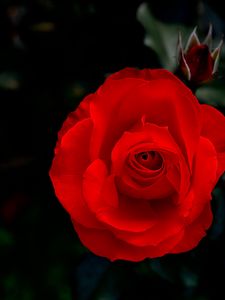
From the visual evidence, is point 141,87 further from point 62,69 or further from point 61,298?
point 61,298

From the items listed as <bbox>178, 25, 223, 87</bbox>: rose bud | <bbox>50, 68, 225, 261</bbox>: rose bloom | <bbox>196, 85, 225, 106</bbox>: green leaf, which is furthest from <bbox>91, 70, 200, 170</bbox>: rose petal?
<bbox>196, 85, 225, 106</bbox>: green leaf

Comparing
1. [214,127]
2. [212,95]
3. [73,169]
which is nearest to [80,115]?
[73,169]

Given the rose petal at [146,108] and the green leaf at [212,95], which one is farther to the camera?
the green leaf at [212,95]

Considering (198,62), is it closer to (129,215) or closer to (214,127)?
(214,127)

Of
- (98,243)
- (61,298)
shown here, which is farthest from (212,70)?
(61,298)

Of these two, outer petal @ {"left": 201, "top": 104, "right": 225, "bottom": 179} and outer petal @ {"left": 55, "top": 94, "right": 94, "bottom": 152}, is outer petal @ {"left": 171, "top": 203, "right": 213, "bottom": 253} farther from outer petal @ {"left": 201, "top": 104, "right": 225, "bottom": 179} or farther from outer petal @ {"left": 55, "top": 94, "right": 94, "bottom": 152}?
outer petal @ {"left": 55, "top": 94, "right": 94, "bottom": 152}

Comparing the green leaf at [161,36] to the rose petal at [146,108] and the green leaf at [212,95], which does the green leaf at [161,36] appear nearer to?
the green leaf at [212,95]

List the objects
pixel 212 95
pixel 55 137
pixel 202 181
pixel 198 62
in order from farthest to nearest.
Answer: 1. pixel 55 137
2. pixel 212 95
3. pixel 198 62
4. pixel 202 181

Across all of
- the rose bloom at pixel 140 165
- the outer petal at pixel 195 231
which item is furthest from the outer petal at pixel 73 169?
the outer petal at pixel 195 231
